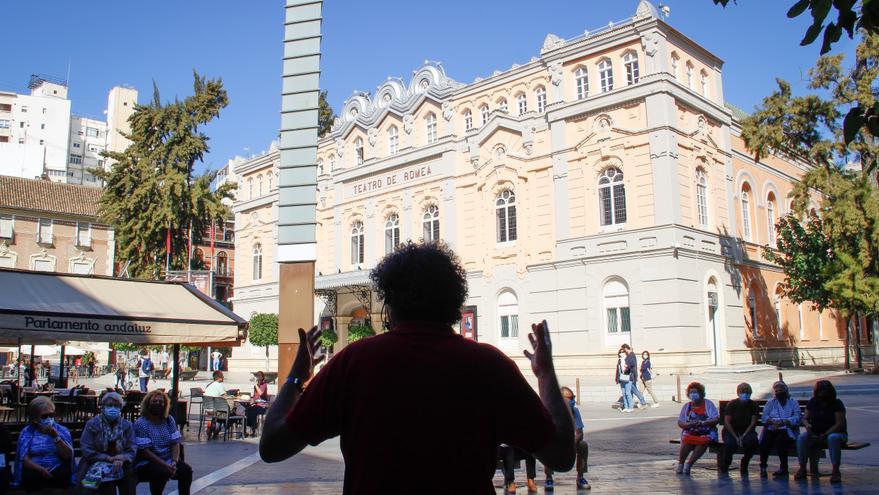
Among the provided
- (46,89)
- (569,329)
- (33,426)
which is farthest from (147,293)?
(46,89)

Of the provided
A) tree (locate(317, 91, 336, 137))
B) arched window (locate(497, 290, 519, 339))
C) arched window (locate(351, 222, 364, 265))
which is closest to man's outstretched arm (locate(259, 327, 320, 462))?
arched window (locate(497, 290, 519, 339))

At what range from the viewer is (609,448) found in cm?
1287

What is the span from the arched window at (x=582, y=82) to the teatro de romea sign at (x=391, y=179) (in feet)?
27.0

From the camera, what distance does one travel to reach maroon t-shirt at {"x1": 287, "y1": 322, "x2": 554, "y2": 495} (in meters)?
2.29

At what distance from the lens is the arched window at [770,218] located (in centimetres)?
3390

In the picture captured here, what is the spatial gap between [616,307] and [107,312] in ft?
68.6

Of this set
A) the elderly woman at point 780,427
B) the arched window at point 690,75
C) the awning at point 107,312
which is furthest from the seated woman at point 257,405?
the arched window at point 690,75

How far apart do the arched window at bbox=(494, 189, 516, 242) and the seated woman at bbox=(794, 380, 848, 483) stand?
22.2 meters

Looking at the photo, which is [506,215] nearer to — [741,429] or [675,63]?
[675,63]

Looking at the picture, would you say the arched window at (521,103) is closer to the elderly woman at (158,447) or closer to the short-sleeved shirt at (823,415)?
the short-sleeved shirt at (823,415)

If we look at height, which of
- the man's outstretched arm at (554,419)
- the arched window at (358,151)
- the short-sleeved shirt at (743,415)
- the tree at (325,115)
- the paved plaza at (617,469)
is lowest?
the paved plaza at (617,469)

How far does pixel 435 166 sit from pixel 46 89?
76.7 metres

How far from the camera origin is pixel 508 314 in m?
31.3

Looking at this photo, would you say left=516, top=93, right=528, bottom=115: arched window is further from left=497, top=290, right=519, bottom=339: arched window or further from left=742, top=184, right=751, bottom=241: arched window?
left=742, top=184, right=751, bottom=241: arched window
